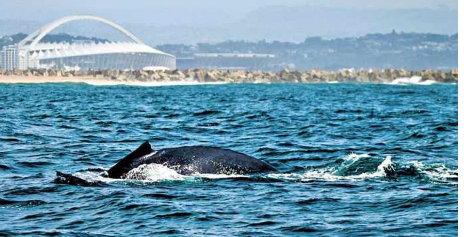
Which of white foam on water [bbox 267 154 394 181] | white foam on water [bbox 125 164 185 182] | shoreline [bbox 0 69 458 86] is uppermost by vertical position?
white foam on water [bbox 125 164 185 182]

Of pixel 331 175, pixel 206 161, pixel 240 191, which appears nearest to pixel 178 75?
pixel 331 175

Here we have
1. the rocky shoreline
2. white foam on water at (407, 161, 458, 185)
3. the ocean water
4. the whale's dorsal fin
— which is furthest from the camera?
the rocky shoreline

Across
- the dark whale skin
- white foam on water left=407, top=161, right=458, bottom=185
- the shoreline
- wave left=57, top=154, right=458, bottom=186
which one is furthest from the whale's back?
the shoreline

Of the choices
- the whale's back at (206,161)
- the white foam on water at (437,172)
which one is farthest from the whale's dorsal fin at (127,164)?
the white foam on water at (437,172)

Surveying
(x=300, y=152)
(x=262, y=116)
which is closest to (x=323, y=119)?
(x=262, y=116)

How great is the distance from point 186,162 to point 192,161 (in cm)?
11

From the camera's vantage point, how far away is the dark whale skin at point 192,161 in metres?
13.9

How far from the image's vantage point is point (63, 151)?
744 inches

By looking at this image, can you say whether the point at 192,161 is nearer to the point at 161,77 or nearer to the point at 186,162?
the point at 186,162

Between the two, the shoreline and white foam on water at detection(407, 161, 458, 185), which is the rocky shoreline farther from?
white foam on water at detection(407, 161, 458, 185)

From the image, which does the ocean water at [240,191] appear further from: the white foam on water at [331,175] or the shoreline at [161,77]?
the shoreline at [161,77]

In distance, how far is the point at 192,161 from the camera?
14242 millimetres

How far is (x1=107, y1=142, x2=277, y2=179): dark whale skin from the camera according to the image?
1390 centimetres
